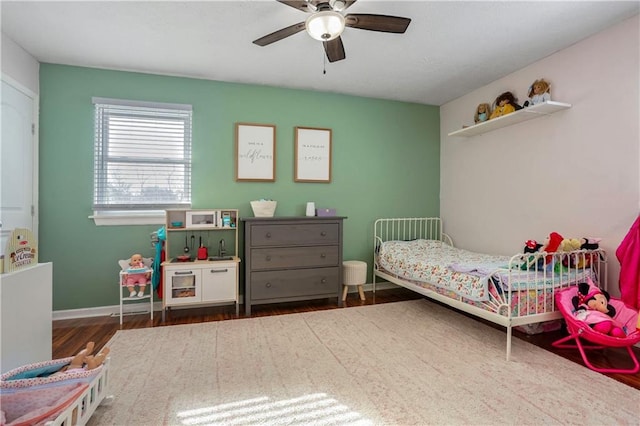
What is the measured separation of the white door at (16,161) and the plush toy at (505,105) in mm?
5033

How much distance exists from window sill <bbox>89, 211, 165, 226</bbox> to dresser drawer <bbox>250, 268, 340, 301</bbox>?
4.38ft

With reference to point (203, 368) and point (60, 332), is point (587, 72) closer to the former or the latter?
point (203, 368)

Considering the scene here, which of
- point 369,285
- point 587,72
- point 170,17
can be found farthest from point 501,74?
point 170,17

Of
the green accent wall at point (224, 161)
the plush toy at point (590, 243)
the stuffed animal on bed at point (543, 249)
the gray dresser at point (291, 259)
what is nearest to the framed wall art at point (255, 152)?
the green accent wall at point (224, 161)

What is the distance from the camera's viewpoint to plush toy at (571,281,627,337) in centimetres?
239

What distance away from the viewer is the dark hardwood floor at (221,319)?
2.57 metres

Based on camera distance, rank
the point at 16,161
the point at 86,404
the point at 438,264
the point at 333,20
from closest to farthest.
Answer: the point at 86,404 → the point at 333,20 → the point at 16,161 → the point at 438,264

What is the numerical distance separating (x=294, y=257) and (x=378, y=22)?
2.55m

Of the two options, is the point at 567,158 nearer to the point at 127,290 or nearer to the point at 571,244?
the point at 571,244

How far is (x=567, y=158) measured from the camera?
3.22 meters

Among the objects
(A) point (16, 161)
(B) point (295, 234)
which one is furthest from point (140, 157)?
(B) point (295, 234)

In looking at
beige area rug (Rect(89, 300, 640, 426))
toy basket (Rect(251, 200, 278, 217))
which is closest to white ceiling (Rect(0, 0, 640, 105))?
toy basket (Rect(251, 200, 278, 217))

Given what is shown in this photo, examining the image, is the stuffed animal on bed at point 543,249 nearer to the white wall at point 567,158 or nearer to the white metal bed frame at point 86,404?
the white wall at point 567,158

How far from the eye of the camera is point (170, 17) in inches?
105
